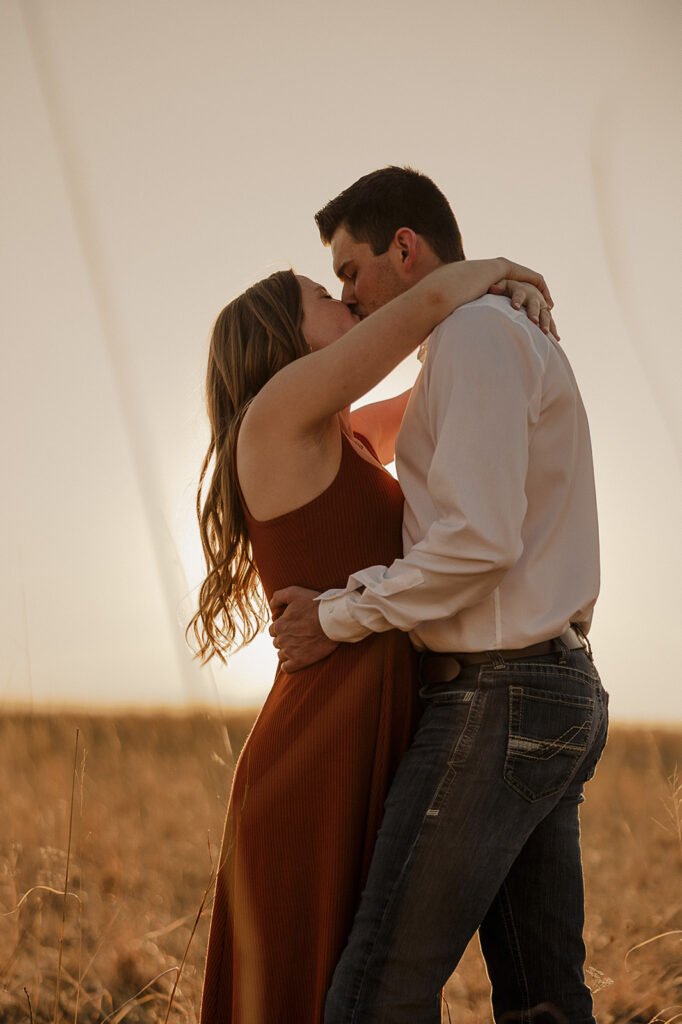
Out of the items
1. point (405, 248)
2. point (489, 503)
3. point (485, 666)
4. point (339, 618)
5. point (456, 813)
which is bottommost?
point (456, 813)

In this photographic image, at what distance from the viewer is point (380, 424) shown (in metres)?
2.71

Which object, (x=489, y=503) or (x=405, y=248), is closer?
(x=489, y=503)

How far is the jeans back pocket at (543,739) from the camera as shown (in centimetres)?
171

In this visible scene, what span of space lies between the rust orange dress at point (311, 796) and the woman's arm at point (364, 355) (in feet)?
0.63

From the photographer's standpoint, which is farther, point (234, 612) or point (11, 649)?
point (11, 649)

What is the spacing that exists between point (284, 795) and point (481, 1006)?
6.10ft

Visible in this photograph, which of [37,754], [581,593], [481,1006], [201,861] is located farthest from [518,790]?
[201,861]

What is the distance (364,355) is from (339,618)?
0.52 metres

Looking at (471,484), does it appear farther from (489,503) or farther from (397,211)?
(397,211)

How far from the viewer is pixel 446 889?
5.42 feet

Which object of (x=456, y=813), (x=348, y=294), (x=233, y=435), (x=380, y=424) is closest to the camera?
(x=456, y=813)

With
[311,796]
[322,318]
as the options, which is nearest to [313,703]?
[311,796]

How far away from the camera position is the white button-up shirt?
1702 mm

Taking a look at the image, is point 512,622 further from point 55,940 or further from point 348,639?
point 55,940
